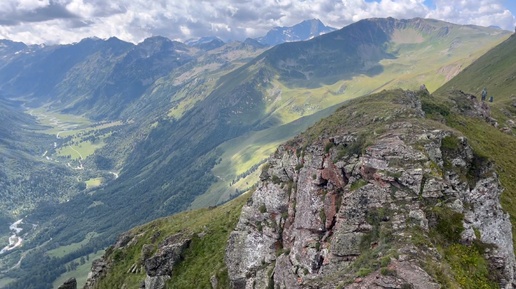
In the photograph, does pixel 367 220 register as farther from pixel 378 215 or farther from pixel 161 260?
pixel 161 260

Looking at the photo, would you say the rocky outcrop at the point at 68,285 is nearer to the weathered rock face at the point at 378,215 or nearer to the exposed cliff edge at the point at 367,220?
the exposed cliff edge at the point at 367,220

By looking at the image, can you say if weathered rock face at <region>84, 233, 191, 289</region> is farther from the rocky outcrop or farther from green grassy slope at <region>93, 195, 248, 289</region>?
the rocky outcrop

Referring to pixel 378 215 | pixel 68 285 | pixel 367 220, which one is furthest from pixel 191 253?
pixel 378 215

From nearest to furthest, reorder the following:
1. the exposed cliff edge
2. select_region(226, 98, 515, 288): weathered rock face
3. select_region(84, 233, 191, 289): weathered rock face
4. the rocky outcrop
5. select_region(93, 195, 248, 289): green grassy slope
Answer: select_region(226, 98, 515, 288): weathered rock face
the exposed cliff edge
select_region(93, 195, 248, 289): green grassy slope
select_region(84, 233, 191, 289): weathered rock face
the rocky outcrop

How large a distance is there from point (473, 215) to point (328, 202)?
17.8 metres

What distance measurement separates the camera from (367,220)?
144 feet

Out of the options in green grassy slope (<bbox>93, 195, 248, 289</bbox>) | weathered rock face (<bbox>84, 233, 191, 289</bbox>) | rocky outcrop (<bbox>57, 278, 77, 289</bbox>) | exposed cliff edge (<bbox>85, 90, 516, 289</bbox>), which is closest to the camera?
exposed cliff edge (<bbox>85, 90, 516, 289</bbox>)

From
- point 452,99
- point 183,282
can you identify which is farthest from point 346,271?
point 452,99

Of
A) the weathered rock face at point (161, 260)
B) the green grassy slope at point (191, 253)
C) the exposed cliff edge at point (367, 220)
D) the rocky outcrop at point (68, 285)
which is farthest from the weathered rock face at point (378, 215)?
the rocky outcrop at point (68, 285)

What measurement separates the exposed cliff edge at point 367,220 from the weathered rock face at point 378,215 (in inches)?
5.4

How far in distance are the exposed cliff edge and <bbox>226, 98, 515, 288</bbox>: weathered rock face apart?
14cm

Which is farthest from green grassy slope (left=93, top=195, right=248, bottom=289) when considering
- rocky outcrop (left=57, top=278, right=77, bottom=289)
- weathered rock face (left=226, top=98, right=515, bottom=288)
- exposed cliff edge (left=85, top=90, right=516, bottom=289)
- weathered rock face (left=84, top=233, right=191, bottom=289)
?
rocky outcrop (left=57, top=278, right=77, bottom=289)

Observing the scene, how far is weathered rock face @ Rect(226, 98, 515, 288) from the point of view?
38188mm

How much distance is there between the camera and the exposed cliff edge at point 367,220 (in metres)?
38.3
